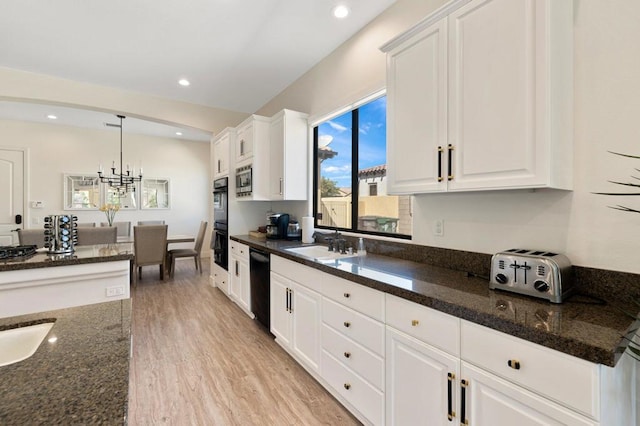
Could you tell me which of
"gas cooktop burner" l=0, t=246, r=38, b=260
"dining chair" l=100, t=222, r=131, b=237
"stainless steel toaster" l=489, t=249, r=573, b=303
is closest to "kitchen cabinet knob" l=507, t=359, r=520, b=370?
"stainless steel toaster" l=489, t=249, r=573, b=303

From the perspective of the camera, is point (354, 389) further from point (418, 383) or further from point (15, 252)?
point (15, 252)

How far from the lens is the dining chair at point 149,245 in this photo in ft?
16.4

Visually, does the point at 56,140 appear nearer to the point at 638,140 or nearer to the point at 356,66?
the point at 356,66

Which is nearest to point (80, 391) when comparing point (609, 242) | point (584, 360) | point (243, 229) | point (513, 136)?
point (584, 360)

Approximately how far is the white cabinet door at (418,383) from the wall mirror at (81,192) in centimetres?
748

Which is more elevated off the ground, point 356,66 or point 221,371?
point 356,66

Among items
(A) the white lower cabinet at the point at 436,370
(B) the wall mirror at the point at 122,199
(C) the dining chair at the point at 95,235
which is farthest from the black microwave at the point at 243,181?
(B) the wall mirror at the point at 122,199

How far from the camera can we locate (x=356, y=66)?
2.79 meters

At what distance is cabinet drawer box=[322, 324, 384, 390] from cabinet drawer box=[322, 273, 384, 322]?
0.74ft

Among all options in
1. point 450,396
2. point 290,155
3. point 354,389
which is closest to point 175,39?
point 290,155

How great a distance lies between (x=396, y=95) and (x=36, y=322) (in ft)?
6.70

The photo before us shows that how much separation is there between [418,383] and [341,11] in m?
2.76

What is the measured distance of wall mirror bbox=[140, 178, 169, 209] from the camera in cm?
705

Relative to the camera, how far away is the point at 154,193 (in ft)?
23.6
